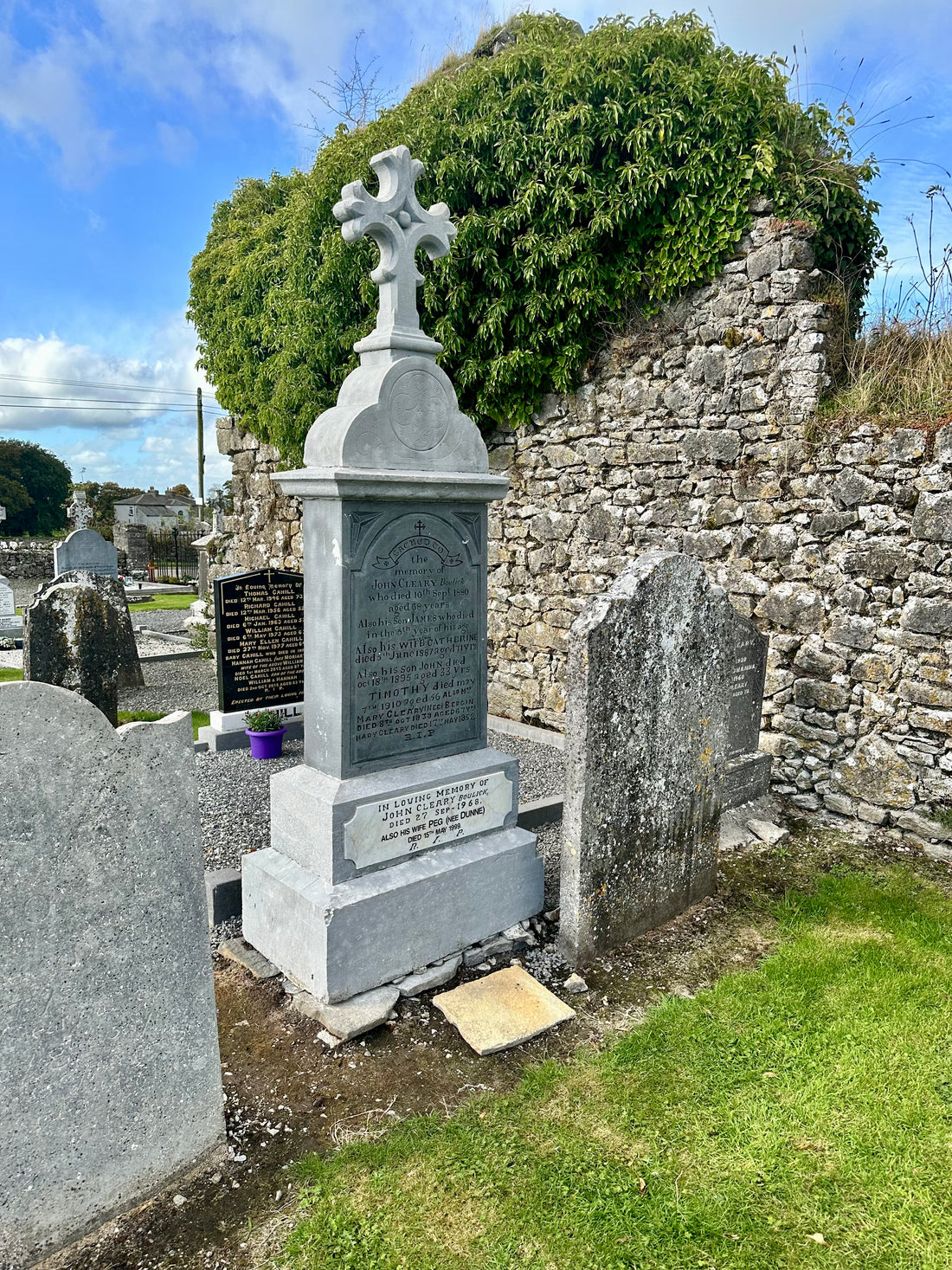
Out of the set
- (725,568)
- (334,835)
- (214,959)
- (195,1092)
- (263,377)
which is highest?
(263,377)

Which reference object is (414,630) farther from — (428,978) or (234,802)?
(234,802)

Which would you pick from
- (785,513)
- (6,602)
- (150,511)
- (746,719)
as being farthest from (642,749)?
(150,511)

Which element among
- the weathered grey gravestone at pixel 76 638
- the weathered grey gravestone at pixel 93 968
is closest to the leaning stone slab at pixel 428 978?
the weathered grey gravestone at pixel 93 968

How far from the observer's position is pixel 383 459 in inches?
146

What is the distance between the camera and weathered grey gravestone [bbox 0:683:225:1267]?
2.08 m

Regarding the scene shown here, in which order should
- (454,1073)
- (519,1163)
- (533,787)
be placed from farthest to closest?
(533,787) < (454,1073) < (519,1163)

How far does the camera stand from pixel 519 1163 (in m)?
2.66

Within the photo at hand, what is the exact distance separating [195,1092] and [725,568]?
5.48m

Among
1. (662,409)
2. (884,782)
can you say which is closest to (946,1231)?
(884,782)

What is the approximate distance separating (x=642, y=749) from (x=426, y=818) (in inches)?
45.8

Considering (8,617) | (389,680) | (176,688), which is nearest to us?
(389,680)

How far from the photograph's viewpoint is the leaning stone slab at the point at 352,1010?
11.0 ft

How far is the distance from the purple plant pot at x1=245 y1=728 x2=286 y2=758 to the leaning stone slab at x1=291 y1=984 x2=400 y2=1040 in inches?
140

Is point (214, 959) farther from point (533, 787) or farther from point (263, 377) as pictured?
point (263, 377)
